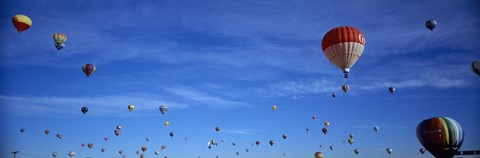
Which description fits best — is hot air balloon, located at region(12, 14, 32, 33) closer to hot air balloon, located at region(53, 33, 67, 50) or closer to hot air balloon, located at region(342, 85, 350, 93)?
hot air balloon, located at region(53, 33, 67, 50)

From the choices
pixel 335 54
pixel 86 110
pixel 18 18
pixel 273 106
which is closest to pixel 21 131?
pixel 86 110

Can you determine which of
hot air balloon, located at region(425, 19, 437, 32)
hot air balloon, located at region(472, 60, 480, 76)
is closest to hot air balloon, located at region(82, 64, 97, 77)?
hot air balloon, located at region(425, 19, 437, 32)

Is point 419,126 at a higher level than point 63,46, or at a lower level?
lower

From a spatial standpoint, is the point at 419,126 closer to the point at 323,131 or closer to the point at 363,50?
the point at 363,50

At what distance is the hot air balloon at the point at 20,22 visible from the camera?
121 feet

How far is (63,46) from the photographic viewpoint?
41312 millimetres

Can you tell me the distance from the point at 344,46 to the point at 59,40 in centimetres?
3134

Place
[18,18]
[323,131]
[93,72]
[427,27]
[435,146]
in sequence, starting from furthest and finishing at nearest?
[323,131], [93,72], [427,27], [18,18], [435,146]

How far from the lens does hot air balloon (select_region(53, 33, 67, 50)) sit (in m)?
40.7

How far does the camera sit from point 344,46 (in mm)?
28422

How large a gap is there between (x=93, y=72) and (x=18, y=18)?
33.6ft

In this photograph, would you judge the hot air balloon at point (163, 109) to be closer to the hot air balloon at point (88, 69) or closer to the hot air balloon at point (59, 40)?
the hot air balloon at point (88, 69)

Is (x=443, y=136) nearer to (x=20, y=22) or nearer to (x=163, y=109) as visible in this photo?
(x=163, y=109)

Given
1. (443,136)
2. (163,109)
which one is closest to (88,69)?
(163,109)
